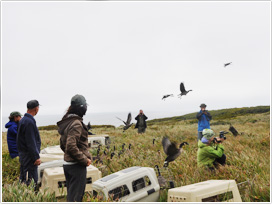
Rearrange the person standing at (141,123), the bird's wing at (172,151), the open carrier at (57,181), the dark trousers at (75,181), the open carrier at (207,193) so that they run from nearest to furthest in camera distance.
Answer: the open carrier at (207,193) → the dark trousers at (75,181) → the open carrier at (57,181) → the bird's wing at (172,151) → the person standing at (141,123)

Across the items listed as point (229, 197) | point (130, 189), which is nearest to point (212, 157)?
point (229, 197)

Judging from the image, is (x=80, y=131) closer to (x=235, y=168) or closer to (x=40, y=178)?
(x=40, y=178)

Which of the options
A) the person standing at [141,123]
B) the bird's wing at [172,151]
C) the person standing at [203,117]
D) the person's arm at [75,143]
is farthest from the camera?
the person standing at [141,123]

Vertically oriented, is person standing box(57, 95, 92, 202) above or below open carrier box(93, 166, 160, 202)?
above

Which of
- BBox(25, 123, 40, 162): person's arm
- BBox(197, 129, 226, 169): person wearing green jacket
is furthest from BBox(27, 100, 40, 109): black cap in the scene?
BBox(197, 129, 226, 169): person wearing green jacket

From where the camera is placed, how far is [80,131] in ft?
11.3

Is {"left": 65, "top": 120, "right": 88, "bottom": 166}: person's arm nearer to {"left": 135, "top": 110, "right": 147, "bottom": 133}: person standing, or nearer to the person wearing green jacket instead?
the person wearing green jacket

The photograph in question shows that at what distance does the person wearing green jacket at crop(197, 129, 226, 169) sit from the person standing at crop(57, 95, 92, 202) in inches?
113

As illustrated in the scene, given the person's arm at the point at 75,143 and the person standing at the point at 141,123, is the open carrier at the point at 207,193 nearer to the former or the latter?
the person's arm at the point at 75,143

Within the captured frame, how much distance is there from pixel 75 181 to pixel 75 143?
567 millimetres

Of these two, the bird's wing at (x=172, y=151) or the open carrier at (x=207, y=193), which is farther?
the bird's wing at (x=172, y=151)

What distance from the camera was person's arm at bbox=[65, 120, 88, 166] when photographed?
132 inches

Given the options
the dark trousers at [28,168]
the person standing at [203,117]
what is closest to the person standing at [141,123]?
the person standing at [203,117]

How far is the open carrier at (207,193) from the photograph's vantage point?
3195mm
